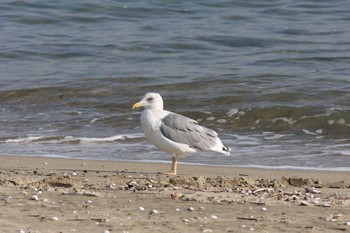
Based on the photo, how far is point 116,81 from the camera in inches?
604

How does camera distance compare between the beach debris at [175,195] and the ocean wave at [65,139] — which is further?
the ocean wave at [65,139]

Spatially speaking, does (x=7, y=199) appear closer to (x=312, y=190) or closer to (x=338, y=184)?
(x=312, y=190)

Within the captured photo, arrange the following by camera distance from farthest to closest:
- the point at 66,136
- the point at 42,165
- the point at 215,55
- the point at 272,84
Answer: the point at 215,55
the point at 272,84
the point at 66,136
the point at 42,165

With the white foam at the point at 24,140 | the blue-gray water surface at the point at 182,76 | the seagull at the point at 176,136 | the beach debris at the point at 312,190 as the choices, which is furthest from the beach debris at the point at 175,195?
the white foam at the point at 24,140

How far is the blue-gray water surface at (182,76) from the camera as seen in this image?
1071 centimetres

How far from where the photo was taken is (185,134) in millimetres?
8961

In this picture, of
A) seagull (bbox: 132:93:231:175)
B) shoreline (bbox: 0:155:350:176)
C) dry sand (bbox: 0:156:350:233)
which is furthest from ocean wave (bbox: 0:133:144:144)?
dry sand (bbox: 0:156:350:233)

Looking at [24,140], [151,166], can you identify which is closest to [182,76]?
[24,140]

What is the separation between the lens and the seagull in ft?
29.2

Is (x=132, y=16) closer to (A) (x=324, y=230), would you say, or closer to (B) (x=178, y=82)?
(B) (x=178, y=82)

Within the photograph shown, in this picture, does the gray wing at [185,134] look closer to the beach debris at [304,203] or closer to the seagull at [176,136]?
the seagull at [176,136]

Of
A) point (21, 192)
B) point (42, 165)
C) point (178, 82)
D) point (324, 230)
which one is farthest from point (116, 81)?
point (324, 230)

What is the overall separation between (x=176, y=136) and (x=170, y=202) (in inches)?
94.5

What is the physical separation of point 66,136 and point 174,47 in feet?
24.9
